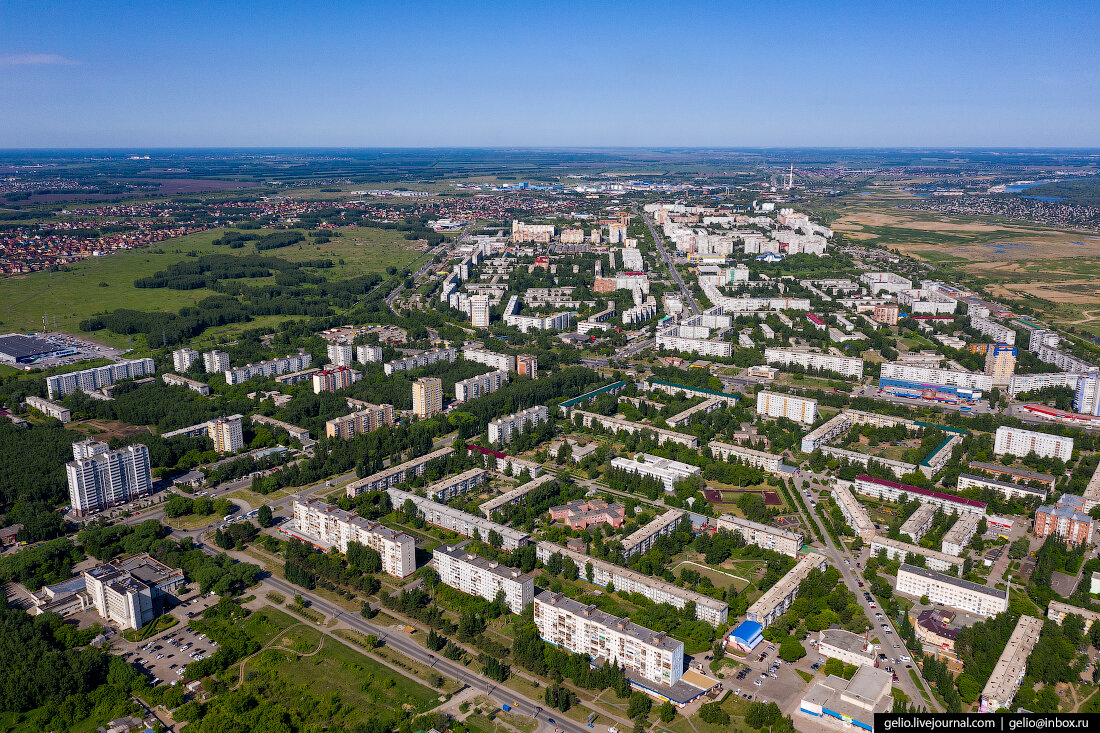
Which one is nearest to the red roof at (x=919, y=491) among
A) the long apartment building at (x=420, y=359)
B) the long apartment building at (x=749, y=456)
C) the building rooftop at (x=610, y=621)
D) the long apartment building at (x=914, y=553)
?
the long apartment building at (x=749, y=456)

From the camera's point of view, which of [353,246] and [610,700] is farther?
[353,246]

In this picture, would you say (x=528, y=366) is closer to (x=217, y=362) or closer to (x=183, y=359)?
(x=217, y=362)

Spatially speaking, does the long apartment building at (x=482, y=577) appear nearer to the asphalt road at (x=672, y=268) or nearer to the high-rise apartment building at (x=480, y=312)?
the high-rise apartment building at (x=480, y=312)

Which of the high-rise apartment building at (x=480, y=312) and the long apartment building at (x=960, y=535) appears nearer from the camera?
the long apartment building at (x=960, y=535)

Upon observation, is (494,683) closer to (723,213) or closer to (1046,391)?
(1046,391)

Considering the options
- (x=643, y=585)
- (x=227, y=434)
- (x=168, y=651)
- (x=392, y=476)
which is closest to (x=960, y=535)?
(x=643, y=585)

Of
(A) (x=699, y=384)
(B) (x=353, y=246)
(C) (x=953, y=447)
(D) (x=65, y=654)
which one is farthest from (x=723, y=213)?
(D) (x=65, y=654)

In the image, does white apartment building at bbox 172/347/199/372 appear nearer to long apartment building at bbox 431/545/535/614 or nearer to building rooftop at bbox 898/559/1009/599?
long apartment building at bbox 431/545/535/614
